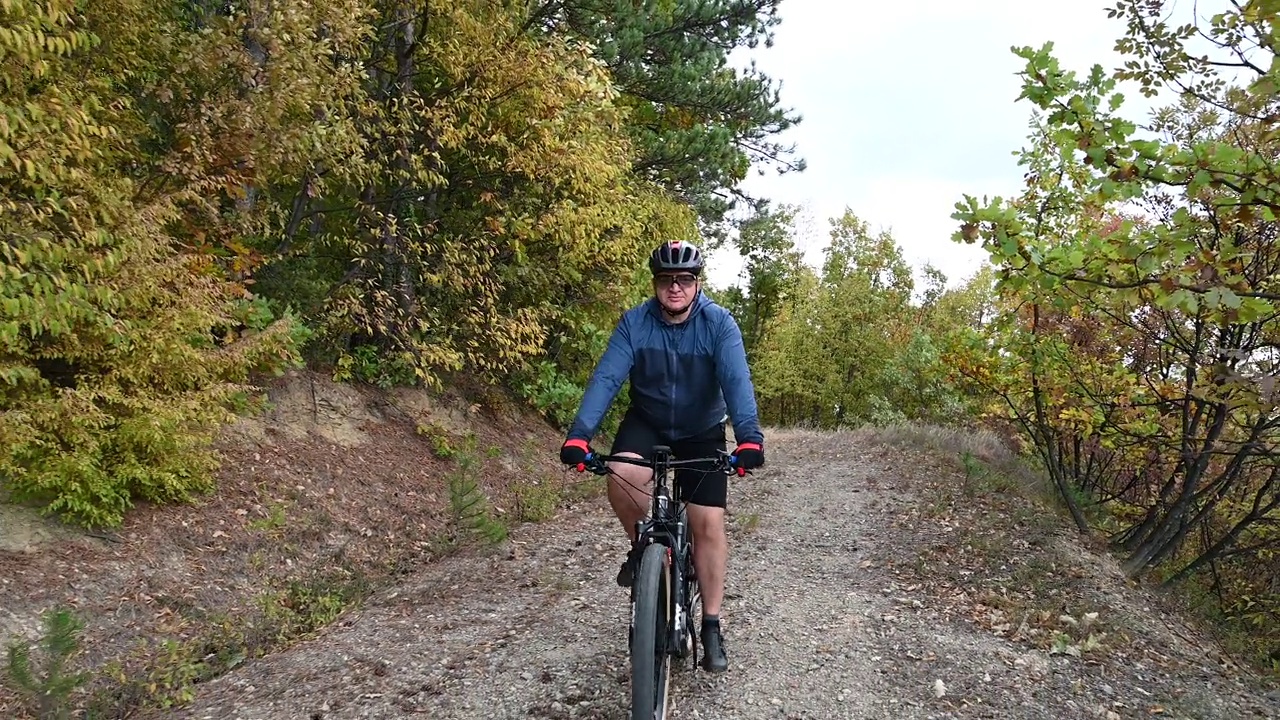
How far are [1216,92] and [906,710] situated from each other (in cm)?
396

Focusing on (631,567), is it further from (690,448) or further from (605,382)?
(605,382)

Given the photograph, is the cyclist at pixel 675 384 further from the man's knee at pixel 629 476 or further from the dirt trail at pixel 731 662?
the dirt trail at pixel 731 662

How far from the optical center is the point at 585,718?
12.3ft

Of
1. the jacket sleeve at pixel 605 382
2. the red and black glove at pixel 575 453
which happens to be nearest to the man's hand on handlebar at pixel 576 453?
the red and black glove at pixel 575 453

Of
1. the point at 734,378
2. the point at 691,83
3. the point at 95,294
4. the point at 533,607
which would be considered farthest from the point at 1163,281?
the point at 691,83

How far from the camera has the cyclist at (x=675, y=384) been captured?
12.0 feet

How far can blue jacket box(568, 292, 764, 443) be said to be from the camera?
3.69 metres

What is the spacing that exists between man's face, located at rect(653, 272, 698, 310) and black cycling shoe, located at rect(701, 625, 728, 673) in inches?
69.9

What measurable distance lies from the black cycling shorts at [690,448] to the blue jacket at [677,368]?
0.13ft

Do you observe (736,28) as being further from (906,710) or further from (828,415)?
(828,415)

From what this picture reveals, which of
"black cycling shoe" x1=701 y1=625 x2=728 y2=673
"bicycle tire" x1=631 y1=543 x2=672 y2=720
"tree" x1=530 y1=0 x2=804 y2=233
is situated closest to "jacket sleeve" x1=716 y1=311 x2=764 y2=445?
"bicycle tire" x1=631 y1=543 x2=672 y2=720

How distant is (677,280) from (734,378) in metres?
0.55

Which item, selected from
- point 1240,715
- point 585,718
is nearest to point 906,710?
point 585,718

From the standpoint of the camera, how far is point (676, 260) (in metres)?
3.69
